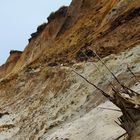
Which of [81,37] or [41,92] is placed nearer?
[41,92]

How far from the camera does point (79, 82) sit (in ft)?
75.7

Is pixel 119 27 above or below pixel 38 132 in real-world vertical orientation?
above

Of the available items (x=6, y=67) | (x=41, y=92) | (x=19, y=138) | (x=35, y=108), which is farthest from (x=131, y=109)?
(x=6, y=67)

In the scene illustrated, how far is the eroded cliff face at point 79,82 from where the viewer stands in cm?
1727

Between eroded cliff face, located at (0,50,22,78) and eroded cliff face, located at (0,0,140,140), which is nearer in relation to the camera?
eroded cliff face, located at (0,0,140,140)

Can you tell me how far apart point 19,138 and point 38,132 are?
1.63 m

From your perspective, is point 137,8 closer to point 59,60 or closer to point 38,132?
point 59,60

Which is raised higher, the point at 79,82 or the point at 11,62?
the point at 11,62

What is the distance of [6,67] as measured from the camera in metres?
53.2

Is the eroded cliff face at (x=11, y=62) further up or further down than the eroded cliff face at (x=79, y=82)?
further up

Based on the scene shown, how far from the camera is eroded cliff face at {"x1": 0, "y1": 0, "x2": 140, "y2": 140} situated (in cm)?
1727

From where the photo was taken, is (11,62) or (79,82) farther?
(11,62)

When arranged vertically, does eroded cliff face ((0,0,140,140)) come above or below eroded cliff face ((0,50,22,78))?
below

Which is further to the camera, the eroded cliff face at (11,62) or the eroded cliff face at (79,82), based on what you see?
the eroded cliff face at (11,62)
